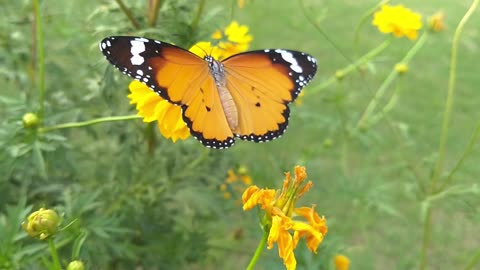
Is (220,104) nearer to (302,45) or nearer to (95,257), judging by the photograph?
(95,257)

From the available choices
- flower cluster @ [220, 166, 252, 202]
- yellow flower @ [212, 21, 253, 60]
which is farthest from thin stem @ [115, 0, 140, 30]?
flower cluster @ [220, 166, 252, 202]

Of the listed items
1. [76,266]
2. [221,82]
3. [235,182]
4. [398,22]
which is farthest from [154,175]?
[398,22]

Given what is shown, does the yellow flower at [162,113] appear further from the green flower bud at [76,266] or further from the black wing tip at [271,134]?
the green flower bud at [76,266]

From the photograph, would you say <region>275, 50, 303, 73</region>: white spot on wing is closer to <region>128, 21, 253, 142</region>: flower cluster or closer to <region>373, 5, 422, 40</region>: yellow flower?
<region>128, 21, 253, 142</region>: flower cluster

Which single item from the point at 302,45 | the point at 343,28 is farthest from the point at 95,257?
the point at 343,28

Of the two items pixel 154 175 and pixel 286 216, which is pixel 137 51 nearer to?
pixel 286 216

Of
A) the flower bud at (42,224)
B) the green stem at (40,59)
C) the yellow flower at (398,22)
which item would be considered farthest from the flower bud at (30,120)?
the yellow flower at (398,22)
